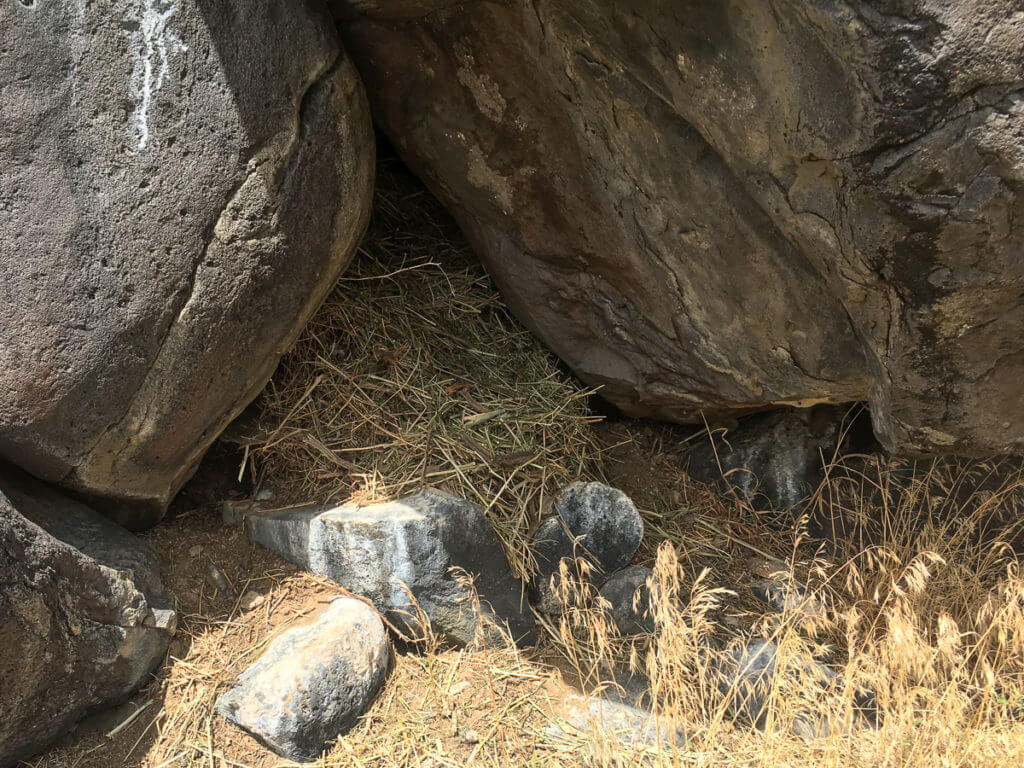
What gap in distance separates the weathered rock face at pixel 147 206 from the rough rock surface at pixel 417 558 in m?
0.53

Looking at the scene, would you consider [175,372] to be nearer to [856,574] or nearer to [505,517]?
[505,517]

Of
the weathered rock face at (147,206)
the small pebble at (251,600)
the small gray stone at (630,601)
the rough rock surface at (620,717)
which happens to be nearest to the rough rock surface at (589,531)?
the small gray stone at (630,601)

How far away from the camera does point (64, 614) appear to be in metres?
2.17

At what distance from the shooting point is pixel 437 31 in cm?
251

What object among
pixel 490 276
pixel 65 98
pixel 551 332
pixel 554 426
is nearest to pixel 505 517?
pixel 554 426

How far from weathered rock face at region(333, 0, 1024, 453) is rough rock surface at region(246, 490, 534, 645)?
85 centimetres

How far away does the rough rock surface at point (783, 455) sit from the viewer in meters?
3.20

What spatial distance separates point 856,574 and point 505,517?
1.09m

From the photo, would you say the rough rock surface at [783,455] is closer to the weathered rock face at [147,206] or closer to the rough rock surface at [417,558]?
the rough rock surface at [417,558]

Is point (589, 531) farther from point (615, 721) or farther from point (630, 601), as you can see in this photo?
point (615, 721)

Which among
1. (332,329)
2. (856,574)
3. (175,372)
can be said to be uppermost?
(175,372)

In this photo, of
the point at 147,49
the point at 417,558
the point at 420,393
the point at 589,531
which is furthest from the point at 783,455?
the point at 147,49

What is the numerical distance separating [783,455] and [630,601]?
0.93m

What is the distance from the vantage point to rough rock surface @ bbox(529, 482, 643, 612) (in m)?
2.80
